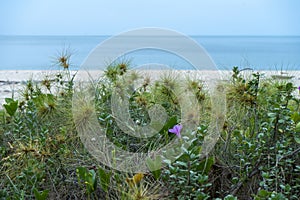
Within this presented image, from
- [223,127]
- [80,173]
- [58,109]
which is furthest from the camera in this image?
[58,109]

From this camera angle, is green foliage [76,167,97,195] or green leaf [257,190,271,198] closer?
green leaf [257,190,271,198]

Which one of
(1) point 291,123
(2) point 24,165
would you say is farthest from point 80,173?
(1) point 291,123

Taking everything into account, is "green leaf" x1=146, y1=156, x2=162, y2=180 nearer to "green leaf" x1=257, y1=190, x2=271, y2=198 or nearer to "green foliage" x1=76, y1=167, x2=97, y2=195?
"green foliage" x1=76, y1=167, x2=97, y2=195

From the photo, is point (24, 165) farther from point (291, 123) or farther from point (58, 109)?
point (291, 123)

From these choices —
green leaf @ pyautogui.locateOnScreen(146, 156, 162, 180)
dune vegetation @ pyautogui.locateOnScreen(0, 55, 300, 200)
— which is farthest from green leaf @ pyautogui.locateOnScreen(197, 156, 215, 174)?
Answer: green leaf @ pyautogui.locateOnScreen(146, 156, 162, 180)

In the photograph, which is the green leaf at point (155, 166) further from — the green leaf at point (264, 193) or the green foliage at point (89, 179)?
the green leaf at point (264, 193)

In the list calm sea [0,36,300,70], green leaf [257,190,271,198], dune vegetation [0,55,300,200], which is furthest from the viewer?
calm sea [0,36,300,70]

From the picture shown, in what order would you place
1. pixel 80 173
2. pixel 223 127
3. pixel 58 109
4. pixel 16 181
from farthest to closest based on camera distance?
pixel 58 109 < pixel 223 127 < pixel 16 181 < pixel 80 173

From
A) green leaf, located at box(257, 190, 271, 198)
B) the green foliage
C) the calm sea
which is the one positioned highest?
the calm sea

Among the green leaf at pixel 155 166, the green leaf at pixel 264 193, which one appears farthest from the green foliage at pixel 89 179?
the green leaf at pixel 264 193

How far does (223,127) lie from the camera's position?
1580 millimetres

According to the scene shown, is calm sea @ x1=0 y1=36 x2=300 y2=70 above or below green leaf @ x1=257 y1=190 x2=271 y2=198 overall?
above

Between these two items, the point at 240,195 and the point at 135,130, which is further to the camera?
the point at 135,130

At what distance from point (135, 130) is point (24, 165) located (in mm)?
400
